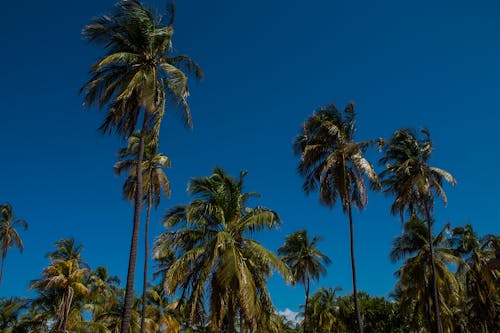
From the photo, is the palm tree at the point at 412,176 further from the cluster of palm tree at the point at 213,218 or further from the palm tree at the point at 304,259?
the palm tree at the point at 304,259

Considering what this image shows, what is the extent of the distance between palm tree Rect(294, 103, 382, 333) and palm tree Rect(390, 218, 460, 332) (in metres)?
9.50

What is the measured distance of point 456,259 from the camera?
3022cm

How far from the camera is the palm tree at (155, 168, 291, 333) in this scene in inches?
748

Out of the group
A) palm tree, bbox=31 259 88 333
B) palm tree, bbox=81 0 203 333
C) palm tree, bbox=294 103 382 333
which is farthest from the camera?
palm tree, bbox=31 259 88 333

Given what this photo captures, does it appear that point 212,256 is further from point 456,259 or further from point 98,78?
point 456,259

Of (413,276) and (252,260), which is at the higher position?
(413,276)

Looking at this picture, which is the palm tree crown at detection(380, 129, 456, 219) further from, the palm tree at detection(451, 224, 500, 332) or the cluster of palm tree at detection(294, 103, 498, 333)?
the palm tree at detection(451, 224, 500, 332)

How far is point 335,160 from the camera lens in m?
23.0

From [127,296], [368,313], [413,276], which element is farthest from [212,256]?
[368,313]

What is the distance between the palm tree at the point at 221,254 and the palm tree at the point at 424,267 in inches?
579

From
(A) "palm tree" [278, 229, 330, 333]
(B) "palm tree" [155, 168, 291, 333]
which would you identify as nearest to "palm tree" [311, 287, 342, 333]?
(A) "palm tree" [278, 229, 330, 333]

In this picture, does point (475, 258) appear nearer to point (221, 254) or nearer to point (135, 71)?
point (221, 254)

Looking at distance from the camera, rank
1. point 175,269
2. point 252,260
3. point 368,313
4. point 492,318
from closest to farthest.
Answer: point 175,269 → point 252,260 → point 492,318 → point 368,313

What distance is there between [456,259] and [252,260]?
17.1 metres
